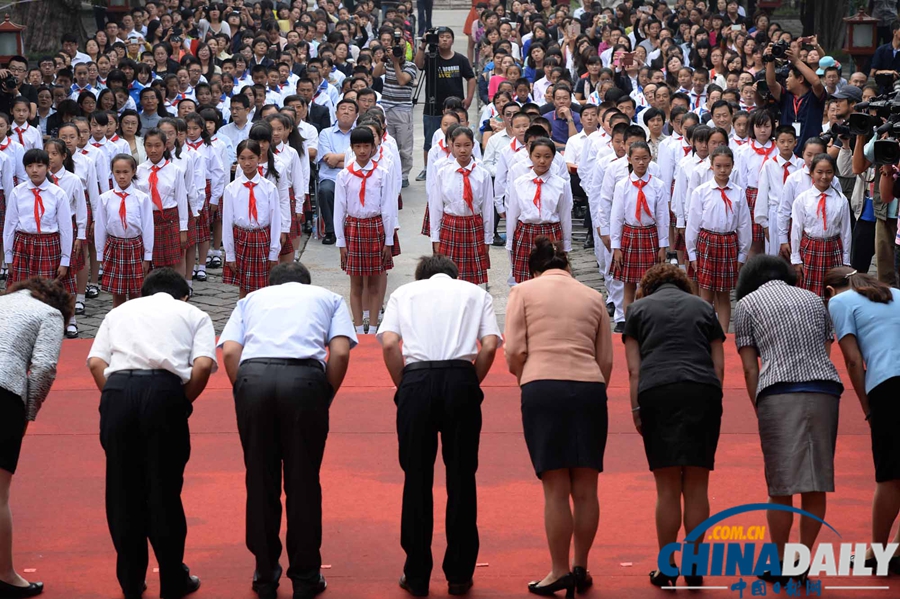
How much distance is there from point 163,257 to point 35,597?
5.16 meters

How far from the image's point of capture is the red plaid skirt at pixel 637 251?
9703mm

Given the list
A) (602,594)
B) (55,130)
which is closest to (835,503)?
(602,594)

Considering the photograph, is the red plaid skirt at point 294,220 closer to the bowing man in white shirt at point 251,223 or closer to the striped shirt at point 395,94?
the bowing man in white shirt at point 251,223

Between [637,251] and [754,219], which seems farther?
[754,219]

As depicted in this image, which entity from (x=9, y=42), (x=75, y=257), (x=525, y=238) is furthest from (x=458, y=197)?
(x=9, y=42)

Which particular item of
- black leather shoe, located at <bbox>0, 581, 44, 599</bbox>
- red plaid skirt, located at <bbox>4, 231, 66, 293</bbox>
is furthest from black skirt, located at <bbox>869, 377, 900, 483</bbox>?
red plaid skirt, located at <bbox>4, 231, 66, 293</bbox>

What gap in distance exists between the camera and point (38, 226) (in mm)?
9609

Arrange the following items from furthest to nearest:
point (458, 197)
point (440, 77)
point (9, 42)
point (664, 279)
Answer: point (440, 77) → point (9, 42) → point (458, 197) → point (664, 279)

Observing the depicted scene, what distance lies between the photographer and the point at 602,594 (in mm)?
5496

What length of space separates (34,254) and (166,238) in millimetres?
1130

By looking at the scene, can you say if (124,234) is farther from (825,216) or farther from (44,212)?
(825,216)

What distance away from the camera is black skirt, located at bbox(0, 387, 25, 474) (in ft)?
18.0

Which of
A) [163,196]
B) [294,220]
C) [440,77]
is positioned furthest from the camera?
[440,77]

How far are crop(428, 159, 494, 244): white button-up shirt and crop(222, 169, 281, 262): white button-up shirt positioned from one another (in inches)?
50.1
